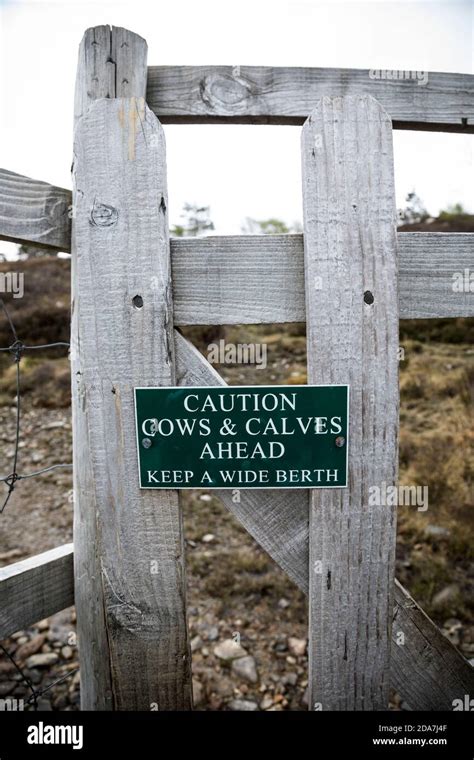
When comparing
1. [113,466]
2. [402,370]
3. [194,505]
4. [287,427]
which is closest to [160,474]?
[113,466]

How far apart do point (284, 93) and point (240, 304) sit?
652 mm

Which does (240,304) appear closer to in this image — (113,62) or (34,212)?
(34,212)

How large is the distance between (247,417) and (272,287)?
1.29 feet

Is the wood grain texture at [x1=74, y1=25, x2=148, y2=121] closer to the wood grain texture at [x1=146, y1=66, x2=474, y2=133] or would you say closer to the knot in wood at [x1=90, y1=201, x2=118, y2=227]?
the wood grain texture at [x1=146, y1=66, x2=474, y2=133]

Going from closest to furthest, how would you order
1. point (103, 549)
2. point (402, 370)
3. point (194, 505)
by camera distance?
point (103, 549), point (194, 505), point (402, 370)

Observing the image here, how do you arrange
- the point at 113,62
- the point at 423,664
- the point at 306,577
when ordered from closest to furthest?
the point at 113,62 → the point at 306,577 → the point at 423,664

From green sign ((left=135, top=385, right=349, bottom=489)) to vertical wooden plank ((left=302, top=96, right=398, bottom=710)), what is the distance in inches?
2.5

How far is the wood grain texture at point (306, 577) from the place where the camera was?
154 centimetres

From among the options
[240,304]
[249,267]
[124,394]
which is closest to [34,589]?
[124,394]

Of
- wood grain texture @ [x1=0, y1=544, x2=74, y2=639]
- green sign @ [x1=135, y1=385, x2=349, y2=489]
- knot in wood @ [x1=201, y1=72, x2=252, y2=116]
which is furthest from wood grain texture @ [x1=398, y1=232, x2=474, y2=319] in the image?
wood grain texture @ [x1=0, y1=544, x2=74, y2=639]

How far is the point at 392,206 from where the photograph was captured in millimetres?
1453

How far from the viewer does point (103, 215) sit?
147 cm

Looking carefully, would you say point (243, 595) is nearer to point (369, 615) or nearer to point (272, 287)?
point (369, 615)

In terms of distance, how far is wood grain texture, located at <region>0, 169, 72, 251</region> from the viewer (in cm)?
143
